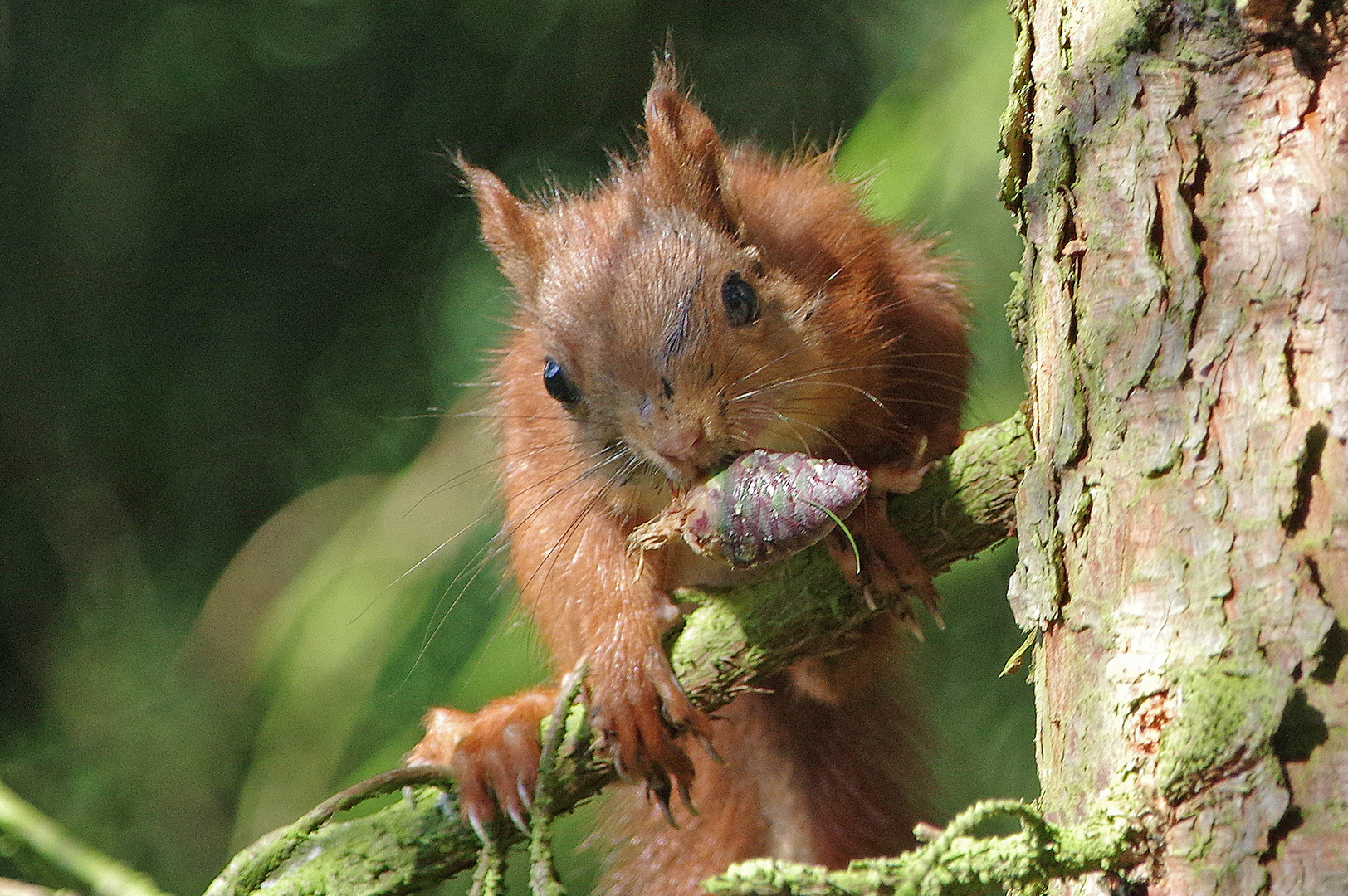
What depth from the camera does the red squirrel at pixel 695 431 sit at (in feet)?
6.31

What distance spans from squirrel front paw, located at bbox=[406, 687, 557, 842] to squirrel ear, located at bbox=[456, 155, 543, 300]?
2.51ft

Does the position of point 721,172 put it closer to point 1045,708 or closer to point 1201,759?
point 1045,708

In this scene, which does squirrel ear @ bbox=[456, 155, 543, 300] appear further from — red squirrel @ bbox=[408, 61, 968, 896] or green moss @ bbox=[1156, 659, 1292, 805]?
green moss @ bbox=[1156, 659, 1292, 805]

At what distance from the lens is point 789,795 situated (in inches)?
102

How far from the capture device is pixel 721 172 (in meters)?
2.27

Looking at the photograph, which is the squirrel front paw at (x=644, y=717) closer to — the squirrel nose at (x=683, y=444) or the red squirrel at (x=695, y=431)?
the red squirrel at (x=695, y=431)

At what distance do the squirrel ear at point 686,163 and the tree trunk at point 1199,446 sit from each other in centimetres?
93

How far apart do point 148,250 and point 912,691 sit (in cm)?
326

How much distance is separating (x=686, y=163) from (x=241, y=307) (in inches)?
111

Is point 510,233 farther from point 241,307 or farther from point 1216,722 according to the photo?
point 241,307

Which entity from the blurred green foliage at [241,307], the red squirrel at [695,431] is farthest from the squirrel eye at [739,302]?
the blurred green foliage at [241,307]

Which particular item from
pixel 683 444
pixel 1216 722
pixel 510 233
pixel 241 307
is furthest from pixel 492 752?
pixel 241 307

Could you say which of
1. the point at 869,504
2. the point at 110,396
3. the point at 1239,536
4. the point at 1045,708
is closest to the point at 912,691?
the point at 869,504

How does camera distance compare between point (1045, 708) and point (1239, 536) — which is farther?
point (1045, 708)
